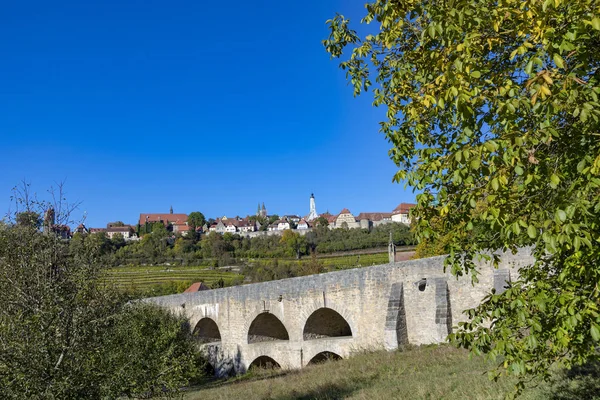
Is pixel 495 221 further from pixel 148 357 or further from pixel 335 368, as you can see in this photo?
pixel 335 368

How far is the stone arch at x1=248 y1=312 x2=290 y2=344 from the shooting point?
76.9 ft

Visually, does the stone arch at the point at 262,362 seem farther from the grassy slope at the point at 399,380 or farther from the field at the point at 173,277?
the field at the point at 173,277

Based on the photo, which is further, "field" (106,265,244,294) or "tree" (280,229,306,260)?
"tree" (280,229,306,260)

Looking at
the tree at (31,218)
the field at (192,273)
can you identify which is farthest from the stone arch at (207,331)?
the field at (192,273)

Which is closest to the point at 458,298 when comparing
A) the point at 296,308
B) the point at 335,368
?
the point at 335,368

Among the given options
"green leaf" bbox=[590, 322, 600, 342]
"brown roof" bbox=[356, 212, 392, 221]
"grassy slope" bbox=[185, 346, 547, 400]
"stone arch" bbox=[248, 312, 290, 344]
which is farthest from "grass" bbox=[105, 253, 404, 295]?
"brown roof" bbox=[356, 212, 392, 221]

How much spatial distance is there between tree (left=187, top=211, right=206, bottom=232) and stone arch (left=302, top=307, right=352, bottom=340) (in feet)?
405

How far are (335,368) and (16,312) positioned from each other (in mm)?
10247

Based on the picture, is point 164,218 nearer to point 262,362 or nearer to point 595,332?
point 262,362

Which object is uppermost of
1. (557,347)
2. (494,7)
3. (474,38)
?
(494,7)

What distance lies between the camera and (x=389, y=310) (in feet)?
56.1

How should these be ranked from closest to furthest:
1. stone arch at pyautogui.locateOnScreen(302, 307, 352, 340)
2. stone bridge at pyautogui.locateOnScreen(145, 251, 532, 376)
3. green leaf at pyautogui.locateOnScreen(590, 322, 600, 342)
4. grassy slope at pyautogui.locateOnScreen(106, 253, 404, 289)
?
green leaf at pyautogui.locateOnScreen(590, 322, 600, 342), stone bridge at pyautogui.locateOnScreen(145, 251, 532, 376), stone arch at pyautogui.locateOnScreen(302, 307, 352, 340), grassy slope at pyautogui.locateOnScreen(106, 253, 404, 289)

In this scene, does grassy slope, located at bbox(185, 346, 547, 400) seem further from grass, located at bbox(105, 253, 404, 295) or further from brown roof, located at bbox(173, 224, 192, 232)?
brown roof, located at bbox(173, 224, 192, 232)

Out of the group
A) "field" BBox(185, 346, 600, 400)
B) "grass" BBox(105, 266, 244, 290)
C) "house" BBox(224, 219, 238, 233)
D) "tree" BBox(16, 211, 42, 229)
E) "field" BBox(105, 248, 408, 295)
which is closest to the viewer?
"field" BBox(185, 346, 600, 400)
